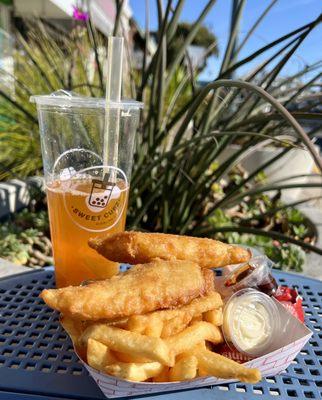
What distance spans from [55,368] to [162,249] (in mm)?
375

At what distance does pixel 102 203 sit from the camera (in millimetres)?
1175

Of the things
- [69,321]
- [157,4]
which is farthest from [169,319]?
[157,4]

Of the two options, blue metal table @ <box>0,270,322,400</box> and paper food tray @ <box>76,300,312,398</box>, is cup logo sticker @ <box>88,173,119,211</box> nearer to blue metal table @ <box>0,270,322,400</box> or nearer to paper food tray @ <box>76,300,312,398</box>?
blue metal table @ <box>0,270,322,400</box>

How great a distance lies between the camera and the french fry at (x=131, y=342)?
0.71m

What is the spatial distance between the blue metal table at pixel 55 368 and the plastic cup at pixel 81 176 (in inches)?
6.7

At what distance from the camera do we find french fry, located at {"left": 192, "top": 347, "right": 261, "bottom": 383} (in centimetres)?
73

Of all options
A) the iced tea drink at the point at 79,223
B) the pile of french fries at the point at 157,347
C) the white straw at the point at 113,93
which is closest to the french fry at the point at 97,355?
the pile of french fries at the point at 157,347

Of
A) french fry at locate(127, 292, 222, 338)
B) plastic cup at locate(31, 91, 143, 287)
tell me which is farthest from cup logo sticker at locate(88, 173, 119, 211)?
french fry at locate(127, 292, 222, 338)

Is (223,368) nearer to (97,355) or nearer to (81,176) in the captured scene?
(97,355)

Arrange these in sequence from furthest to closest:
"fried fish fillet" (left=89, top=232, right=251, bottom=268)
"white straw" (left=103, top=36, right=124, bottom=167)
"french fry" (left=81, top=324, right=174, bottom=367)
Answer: "white straw" (left=103, top=36, right=124, bottom=167) → "fried fish fillet" (left=89, top=232, right=251, bottom=268) → "french fry" (left=81, top=324, right=174, bottom=367)

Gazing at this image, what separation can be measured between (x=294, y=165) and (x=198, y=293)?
4.03m

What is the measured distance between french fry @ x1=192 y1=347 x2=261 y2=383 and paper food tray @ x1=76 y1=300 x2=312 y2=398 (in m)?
0.07

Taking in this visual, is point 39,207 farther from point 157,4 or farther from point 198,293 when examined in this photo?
point 198,293

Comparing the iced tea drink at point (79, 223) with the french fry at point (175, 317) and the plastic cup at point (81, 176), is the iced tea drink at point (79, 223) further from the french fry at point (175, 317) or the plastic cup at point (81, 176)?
the french fry at point (175, 317)
